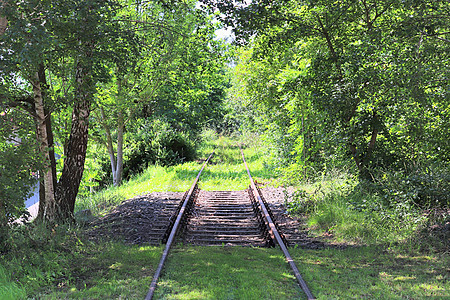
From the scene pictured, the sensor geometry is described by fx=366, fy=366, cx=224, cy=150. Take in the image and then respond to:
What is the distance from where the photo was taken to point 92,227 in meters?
8.32

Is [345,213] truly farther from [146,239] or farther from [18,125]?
[18,125]

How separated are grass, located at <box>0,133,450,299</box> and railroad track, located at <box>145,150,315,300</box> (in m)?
0.25

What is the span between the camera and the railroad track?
7129mm

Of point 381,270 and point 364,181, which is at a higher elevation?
point 364,181

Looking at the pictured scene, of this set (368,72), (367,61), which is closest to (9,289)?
(368,72)

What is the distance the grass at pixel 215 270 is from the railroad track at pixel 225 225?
25cm

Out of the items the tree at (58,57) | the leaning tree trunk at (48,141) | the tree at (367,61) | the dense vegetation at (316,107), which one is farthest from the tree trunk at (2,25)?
the tree at (367,61)

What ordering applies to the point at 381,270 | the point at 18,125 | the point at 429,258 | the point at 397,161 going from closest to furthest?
the point at 381,270 < the point at 429,258 < the point at 18,125 < the point at 397,161

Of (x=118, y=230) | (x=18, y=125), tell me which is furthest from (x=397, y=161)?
(x=18, y=125)

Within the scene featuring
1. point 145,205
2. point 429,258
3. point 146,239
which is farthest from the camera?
point 145,205

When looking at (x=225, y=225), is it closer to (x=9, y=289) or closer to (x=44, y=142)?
(x=44, y=142)

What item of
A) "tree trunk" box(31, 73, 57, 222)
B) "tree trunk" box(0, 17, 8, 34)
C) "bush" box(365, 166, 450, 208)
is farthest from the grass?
"tree trunk" box(0, 17, 8, 34)

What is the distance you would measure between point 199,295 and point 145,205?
5953 mm

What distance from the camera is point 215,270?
18.4 feet
